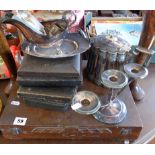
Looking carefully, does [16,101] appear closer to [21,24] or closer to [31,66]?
[31,66]

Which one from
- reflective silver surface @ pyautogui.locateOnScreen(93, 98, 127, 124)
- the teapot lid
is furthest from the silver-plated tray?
reflective silver surface @ pyautogui.locateOnScreen(93, 98, 127, 124)

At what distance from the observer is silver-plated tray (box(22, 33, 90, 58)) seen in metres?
0.69

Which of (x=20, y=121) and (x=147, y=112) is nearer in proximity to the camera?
(x=20, y=121)

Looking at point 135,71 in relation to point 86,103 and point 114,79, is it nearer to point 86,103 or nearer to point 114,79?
point 114,79

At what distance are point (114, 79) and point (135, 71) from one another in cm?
8

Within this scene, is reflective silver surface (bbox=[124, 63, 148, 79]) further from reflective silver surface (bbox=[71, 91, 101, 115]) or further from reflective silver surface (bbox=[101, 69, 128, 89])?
reflective silver surface (bbox=[71, 91, 101, 115])

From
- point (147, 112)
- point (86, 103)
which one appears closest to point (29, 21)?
point (86, 103)

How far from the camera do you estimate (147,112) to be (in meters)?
0.86

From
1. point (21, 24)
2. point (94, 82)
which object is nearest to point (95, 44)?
point (94, 82)

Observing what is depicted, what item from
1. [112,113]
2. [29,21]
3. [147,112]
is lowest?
[147,112]

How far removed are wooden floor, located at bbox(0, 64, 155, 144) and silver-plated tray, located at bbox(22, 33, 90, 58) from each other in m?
0.30

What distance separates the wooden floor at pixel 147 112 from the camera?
0.79 m

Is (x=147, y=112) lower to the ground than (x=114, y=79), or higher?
lower
